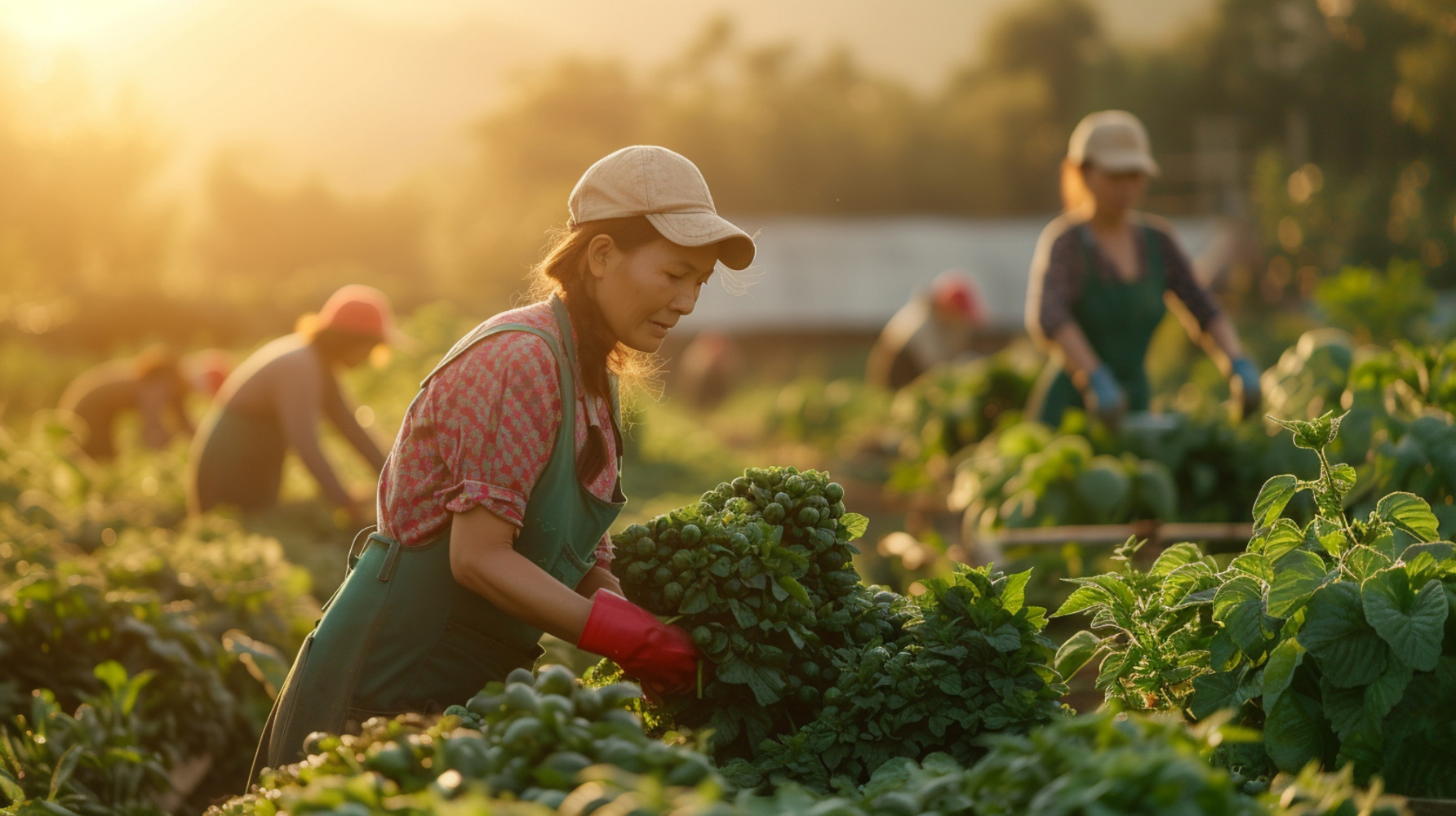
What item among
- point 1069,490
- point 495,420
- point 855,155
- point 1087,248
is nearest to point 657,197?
point 495,420

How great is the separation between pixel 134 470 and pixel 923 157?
2453 inches

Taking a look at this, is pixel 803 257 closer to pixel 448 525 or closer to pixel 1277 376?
pixel 1277 376

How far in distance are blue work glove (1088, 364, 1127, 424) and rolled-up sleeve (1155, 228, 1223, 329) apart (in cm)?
57

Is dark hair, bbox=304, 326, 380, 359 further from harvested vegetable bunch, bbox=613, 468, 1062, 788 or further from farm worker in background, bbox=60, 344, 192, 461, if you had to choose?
farm worker in background, bbox=60, 344, 192, 461

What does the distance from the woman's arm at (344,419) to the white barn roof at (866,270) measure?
94.6 feet

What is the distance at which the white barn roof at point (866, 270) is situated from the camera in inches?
1419

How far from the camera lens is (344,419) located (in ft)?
18.9

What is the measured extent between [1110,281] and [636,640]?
3977 mm

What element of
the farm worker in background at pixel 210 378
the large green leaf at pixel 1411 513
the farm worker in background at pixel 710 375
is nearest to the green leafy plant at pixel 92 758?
the large green leaf at pixel 1411 513

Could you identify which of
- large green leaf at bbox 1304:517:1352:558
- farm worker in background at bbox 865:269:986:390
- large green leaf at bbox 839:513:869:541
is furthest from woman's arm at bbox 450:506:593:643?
farm worker in background at bbox 865:269:986:390

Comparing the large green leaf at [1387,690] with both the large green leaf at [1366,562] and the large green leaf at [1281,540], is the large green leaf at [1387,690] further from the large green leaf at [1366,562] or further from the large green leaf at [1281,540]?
the large green leaf at [1281,540]

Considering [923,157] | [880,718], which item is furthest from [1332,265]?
[923,157]

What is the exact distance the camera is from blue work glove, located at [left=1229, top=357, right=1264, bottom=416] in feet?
16.9

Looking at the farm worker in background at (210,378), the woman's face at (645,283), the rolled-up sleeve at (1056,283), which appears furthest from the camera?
the farm worker in background at (210,378)
